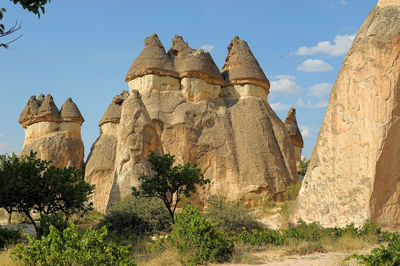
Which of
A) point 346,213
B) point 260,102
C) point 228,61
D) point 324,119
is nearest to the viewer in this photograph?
point 346,213

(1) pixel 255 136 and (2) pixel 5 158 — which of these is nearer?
(2) pixel 5 158

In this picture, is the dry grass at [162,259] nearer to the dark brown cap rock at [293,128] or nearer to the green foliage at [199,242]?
the green foliage at [199,242]

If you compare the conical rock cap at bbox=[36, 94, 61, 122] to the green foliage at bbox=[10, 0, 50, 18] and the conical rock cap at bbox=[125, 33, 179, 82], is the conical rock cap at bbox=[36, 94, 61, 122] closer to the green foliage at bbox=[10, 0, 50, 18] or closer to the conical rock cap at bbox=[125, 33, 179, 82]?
the conical rock cap at bbox=[125, 33, 179, 82]

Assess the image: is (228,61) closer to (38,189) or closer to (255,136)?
(255,136)

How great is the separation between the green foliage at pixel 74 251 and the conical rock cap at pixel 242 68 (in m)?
15.2

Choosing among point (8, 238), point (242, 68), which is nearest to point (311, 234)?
point (8, 238)

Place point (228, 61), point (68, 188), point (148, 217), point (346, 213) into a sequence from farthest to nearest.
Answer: point (228, 61), point (148, 217), point (68, 188), point (346, 213)

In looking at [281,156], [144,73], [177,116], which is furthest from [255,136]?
[144,73]

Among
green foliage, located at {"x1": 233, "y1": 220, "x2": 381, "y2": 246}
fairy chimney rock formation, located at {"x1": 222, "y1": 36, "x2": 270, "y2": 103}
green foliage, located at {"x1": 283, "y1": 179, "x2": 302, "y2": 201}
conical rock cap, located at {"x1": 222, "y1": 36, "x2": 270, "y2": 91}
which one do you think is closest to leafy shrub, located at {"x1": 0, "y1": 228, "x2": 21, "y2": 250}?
green foliage, located at {"x1": 233, "y1": 220, "x2": 381, "y2": 246}

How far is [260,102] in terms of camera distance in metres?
20.5

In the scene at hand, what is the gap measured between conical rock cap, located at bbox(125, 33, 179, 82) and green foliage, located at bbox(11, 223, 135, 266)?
13.7 meters

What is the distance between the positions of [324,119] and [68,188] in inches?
257

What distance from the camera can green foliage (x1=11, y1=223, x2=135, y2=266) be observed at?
19.6 feet

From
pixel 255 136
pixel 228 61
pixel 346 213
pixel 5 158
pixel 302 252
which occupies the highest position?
pixel 228 61
